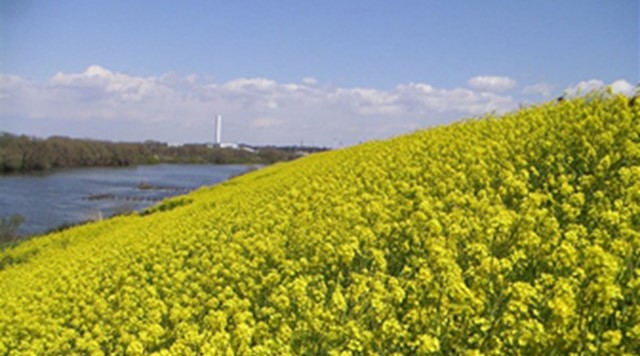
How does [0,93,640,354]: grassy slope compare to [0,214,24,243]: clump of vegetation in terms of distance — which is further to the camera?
[0,214,24,243]: clump of vegetation

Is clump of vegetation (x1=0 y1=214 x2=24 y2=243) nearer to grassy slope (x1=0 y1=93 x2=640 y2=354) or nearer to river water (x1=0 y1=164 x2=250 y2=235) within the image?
river water (x1=0 y1=164 x2=250 y2=235)

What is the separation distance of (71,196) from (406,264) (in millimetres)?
52085

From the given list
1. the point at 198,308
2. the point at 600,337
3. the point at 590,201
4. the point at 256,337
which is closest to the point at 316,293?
the point at 256,337

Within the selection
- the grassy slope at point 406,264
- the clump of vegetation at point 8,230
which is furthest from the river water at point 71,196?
the grassy slope at point 406,264

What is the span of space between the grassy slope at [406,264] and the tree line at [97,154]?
74207mm

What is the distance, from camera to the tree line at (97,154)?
264 feet

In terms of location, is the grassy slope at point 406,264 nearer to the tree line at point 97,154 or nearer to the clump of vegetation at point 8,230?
the clump of vegetation at point 8,230

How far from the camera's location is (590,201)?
6.84 m

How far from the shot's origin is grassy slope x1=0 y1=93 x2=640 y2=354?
3.93 m

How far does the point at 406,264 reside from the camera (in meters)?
6.18

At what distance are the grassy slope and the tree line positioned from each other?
7421cm

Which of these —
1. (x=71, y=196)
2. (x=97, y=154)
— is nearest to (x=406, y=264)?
(x=71, y=196)

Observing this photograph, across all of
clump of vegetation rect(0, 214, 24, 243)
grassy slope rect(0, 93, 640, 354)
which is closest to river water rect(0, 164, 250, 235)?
clump of vegetation rect(0, 214, 24, 243)

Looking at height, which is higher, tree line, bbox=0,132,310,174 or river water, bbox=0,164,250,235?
tree line, bbox=0,132,310,174
